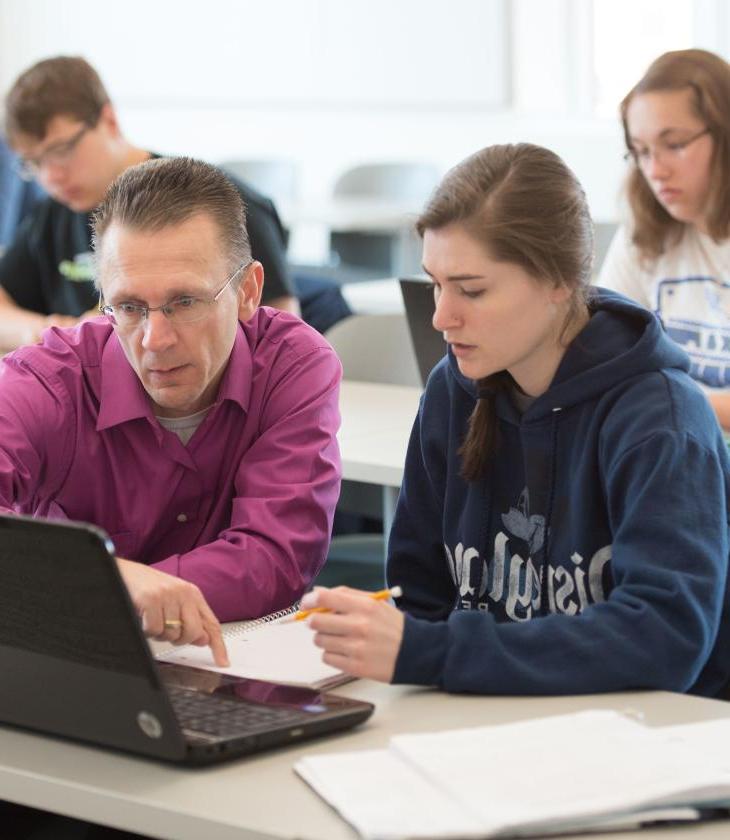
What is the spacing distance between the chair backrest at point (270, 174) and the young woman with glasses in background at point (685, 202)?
452cm

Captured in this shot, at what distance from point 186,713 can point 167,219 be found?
27.8 inches

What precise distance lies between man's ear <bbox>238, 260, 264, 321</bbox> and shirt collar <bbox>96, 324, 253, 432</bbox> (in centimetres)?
3

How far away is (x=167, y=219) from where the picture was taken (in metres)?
1.86

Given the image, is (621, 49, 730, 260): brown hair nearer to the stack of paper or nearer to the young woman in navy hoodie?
the young woman in navy hoodie

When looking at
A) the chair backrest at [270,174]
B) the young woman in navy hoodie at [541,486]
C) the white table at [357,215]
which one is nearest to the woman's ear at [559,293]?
the young woman in navy hoodie at [541,486]

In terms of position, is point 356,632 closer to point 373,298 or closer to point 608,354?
point 608,354

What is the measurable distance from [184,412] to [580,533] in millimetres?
586

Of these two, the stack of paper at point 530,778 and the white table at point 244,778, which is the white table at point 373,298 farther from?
the stack of paper at point 530,778

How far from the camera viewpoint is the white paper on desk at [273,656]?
1.53 m

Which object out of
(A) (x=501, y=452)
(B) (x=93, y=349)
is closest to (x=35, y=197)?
(B) (x=93, y=349)

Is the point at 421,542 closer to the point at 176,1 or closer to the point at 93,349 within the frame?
the point at 93,349

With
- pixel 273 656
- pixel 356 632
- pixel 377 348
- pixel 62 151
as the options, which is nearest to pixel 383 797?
pixel 356 632

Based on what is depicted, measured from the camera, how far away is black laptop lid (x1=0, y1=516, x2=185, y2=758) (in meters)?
1.26

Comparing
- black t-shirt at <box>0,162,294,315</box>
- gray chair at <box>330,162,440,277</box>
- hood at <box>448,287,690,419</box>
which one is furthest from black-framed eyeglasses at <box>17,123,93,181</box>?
gray chair at <box>330,162,440,277</box>
